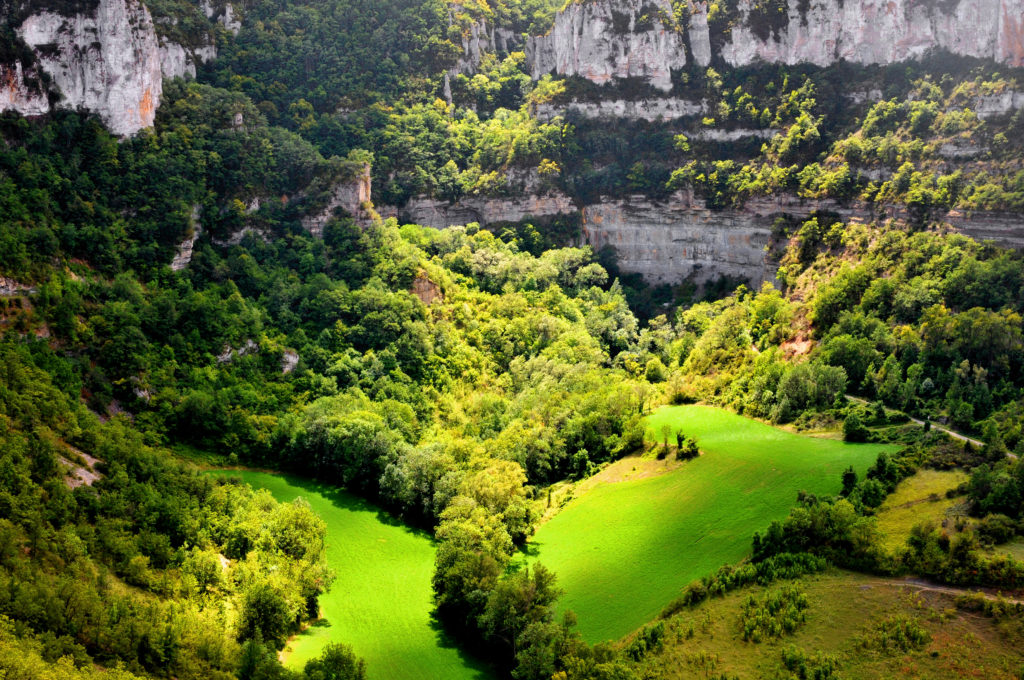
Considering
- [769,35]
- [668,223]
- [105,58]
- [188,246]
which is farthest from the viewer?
[769,35]

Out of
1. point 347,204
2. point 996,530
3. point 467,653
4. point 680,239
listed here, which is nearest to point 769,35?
point 680,239

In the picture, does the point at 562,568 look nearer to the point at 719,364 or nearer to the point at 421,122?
the point at 719,364

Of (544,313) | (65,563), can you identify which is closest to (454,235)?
(544,313)

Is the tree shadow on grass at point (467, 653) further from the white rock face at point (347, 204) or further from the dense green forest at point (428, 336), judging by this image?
the white rock face at point (347, 204)

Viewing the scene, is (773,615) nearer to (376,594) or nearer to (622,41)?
(376,594)

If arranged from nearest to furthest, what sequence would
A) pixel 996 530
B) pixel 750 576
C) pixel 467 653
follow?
pixel 996 530
pixel 750 576
pixel 467 653

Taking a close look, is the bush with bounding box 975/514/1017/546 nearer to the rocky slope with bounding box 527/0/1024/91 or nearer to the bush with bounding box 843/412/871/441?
the bush with bounding box 843/412/871/441

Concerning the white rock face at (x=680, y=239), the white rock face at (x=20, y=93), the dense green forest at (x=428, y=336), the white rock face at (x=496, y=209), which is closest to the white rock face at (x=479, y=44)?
the dense green forest at (x=428, y=336)
